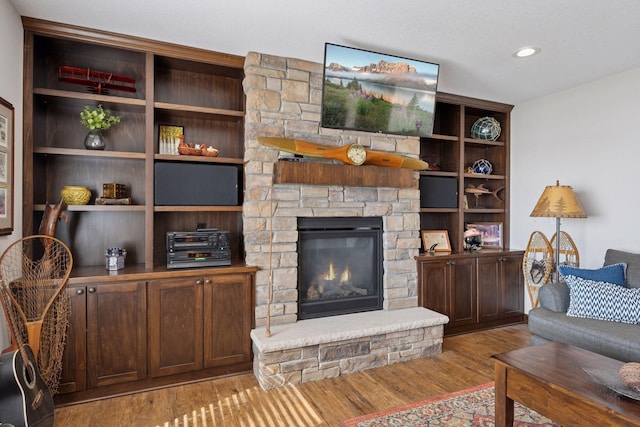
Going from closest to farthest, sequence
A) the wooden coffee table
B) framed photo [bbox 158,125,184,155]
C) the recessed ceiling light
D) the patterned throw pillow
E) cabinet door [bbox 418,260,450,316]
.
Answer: the wooden coffee table
the patterned throw pillow
the recessed ceiling light
framed photo [bbox 158,125,184,155]
cabinet door [bbox 418,260,450,316]

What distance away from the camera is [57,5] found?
2.22m

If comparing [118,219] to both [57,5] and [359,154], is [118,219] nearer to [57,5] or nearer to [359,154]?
[57,5]

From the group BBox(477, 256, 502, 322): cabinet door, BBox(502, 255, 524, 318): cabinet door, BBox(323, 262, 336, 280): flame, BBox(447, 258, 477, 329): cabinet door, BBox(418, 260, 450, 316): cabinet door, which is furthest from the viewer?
BBox(502, 255, 524, 318): cabinet door

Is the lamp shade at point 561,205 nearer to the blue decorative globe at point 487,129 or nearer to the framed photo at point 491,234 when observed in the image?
the framed photo at point 491,234

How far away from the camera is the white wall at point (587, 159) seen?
3240 millimetres

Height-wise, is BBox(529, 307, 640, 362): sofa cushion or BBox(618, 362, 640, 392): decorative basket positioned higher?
BBox(618, 362, 640, 392): decorative basket

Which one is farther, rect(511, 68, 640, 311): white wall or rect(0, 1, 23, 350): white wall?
rect(511, 68, 640, 311): white wall

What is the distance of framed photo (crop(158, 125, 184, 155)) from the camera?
303 cm

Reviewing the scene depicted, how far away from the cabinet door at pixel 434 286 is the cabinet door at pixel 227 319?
1.68 meters

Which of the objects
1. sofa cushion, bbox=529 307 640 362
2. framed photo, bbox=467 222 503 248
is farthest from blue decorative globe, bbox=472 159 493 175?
sofa cushion, bbox=529 307 640 362

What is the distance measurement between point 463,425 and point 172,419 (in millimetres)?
1760

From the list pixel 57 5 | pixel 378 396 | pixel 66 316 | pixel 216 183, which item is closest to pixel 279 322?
pixel 378 396

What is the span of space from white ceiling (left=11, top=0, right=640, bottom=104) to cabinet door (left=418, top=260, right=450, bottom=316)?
6.12 ft

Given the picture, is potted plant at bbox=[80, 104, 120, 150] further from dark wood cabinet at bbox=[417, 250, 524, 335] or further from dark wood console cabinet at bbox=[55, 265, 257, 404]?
dark wood cabinet at bbox=[417, 250, 524, 335]
